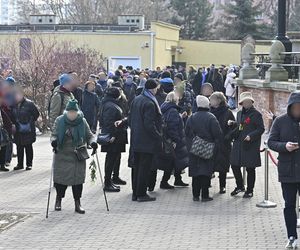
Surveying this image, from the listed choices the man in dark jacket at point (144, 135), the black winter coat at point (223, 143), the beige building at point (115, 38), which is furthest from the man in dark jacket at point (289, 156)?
the beige building at point (115, 38)

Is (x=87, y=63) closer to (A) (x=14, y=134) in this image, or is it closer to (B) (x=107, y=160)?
(A) (x=14, y=134)

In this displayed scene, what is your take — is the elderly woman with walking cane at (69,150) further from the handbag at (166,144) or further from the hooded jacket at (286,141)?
the hooded jacket at (286,141)

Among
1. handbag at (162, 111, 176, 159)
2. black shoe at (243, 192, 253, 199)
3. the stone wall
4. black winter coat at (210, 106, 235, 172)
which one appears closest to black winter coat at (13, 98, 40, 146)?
handbag at (162, 111, 176, 159)

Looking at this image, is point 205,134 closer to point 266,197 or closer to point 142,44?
point 266,197

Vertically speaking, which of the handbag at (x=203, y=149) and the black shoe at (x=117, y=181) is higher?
the handbag at (x=203, y=149)

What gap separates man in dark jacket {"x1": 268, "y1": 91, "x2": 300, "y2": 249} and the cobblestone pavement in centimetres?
47

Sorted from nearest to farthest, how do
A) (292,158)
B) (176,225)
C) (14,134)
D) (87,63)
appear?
1. (292,158)
2. (176,225)
3. (14,134)
4. (87,63)

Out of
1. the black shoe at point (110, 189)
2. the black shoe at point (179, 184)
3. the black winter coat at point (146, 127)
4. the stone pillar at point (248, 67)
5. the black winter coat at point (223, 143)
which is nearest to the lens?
the black winter coat at point (146, 127)

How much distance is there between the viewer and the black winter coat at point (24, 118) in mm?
14844

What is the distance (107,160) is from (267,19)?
2653 inches

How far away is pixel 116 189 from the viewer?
12.8 m

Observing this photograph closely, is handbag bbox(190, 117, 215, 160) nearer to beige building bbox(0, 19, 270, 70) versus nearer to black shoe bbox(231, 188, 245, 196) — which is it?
black shoe bbox(231, 188, 245, 196)

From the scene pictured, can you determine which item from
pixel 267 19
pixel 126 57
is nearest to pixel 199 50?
pixel 126 57

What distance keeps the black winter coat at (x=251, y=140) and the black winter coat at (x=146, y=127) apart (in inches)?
52.5
